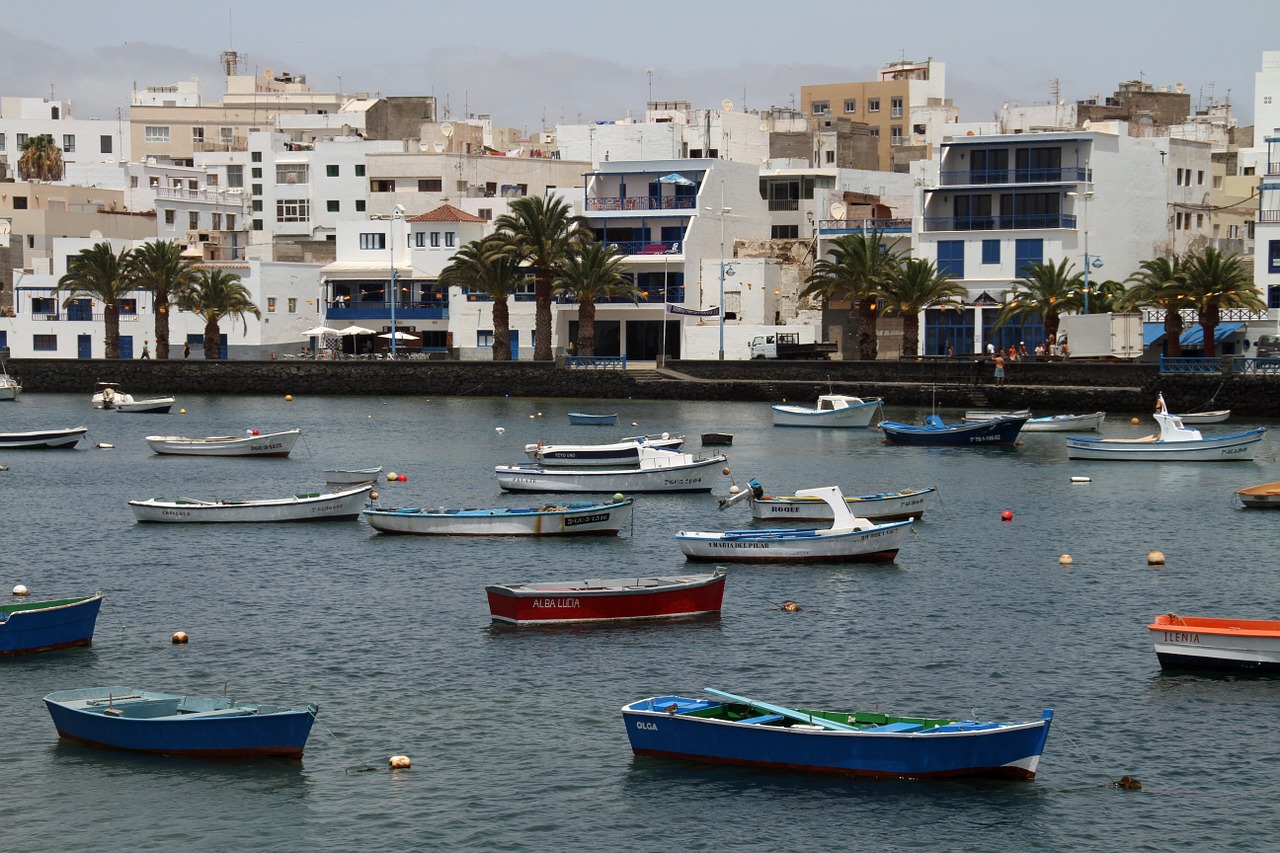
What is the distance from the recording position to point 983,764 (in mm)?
28625

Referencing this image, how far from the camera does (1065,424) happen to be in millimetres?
89500

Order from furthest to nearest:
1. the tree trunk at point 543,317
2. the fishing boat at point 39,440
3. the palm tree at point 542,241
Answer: the tree trunk at point 543,317, the palm tree at point 542,241, the fishing boat at point 39,440

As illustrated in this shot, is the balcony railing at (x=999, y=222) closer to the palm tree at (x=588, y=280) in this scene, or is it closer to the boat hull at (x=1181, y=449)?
the palm tree at (x=588, y=280)

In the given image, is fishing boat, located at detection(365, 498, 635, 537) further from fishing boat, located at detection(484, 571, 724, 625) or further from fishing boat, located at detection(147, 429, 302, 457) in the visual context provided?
fishing boat, located at detection(147, 429, 302, 457)

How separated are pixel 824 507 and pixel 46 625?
87.5ft

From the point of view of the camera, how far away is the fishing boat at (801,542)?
48.0 metres

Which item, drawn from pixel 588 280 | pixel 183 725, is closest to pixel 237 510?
pixel 183 725

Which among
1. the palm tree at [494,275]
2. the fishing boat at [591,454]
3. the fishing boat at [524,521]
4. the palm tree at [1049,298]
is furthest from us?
the palm tree at [494,275]

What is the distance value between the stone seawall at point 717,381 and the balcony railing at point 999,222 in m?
14.3

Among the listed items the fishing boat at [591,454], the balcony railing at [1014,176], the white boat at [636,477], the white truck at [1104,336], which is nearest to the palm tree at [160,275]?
the balcony railing at [1014,176]

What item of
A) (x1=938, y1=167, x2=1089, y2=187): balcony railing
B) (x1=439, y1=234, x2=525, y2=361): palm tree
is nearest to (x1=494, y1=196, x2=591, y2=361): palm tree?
(x1=439, y1=234, x2=525, y2=361): palm tree

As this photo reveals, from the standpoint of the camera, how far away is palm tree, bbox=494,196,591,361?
11225cm

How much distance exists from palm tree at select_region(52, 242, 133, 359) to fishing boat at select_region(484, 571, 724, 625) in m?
89.1

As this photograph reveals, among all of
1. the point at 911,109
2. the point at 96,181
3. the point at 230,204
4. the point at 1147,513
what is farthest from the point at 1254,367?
the point at 96,181
